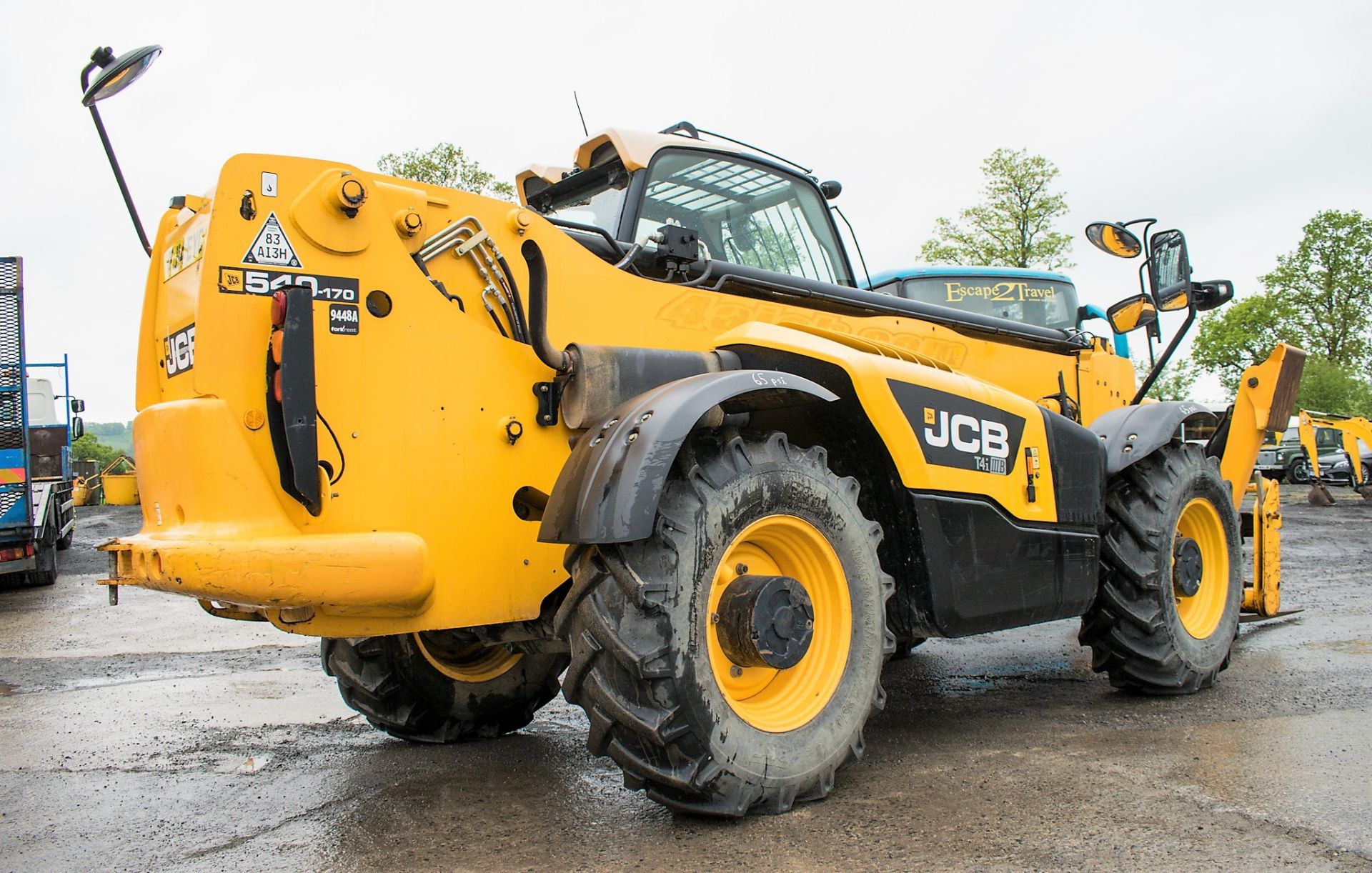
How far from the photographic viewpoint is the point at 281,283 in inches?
132

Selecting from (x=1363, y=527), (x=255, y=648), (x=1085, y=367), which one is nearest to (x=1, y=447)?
(x=255, y=648)

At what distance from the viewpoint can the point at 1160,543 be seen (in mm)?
5180

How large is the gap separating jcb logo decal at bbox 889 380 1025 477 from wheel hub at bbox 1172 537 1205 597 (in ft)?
4.96

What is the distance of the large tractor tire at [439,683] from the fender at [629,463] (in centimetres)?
137

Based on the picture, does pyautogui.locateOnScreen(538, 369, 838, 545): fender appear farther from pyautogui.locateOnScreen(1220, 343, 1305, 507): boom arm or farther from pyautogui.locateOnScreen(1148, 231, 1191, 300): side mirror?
pyautogui.locateOnScreen(1220, 343, 1305, 507): boom arm

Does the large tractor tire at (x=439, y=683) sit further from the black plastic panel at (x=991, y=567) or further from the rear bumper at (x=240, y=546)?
the black plastic panel at (x=991, y=567)

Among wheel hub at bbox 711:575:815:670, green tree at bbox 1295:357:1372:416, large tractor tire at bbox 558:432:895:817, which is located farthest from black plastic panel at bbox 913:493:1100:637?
green tree at bbox 1295:357:1372:416

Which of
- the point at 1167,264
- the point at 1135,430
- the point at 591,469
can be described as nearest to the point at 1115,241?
the point at 1167,264

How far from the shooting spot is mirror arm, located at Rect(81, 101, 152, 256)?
3.62 meters

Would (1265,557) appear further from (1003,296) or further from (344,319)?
(344,319)

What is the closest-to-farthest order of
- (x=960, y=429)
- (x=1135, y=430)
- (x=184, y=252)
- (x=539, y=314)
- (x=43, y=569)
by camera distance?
(x=184, y=252), (x=539, y=314), (x=960, y=429), (x=1135, y=430), (x=43, y=569)

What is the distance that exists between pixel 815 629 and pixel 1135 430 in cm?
249

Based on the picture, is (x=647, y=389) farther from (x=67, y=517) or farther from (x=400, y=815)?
(x=67, y=517)

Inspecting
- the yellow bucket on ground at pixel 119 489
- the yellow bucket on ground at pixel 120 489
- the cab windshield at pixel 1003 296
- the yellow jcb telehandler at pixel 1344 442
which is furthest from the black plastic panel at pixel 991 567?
the yellow bucket on ground at pixel 120 489
